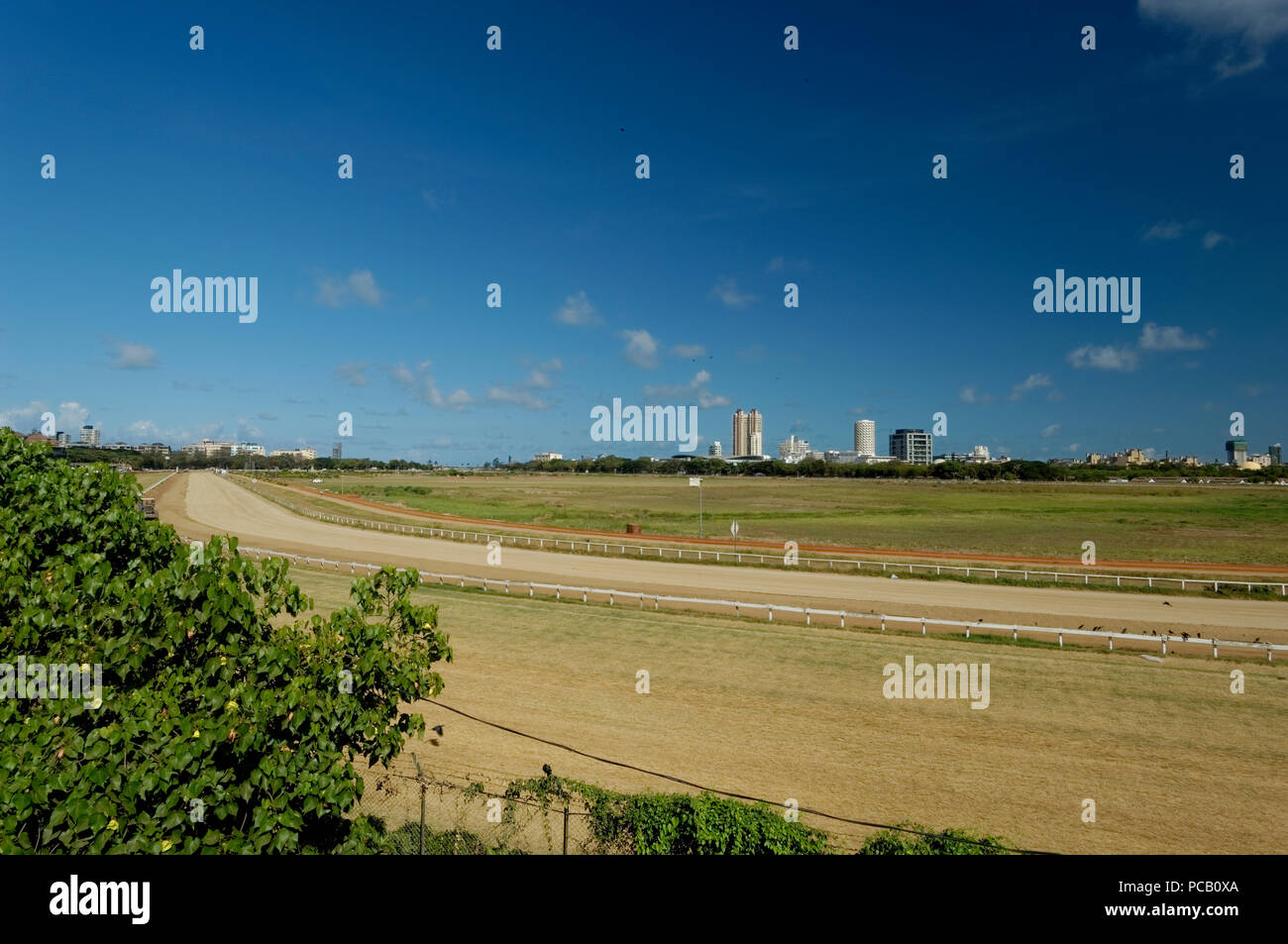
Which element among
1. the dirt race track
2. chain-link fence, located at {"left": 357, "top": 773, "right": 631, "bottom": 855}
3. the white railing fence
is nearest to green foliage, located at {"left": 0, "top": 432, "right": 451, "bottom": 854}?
chain-link fence, located at {"left": 357, "top": 773, "right": 631, "bottom": 855}

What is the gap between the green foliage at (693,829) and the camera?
8.41 metres

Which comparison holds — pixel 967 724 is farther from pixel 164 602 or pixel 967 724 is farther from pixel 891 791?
pixel 164 602

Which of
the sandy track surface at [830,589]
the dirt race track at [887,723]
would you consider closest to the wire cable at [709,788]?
the dirt race track at [887,723]

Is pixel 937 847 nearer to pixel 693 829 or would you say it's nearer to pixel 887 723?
pixel 693 829

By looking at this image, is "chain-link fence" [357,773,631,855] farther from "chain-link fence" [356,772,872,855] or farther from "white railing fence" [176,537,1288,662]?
"white railing fence" [176,537,1288,662]

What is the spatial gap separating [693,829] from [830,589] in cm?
2569

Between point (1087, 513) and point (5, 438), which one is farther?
point (1087, 513)

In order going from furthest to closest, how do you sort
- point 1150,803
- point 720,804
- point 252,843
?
point 1150,803
point 720,804
point 252,843

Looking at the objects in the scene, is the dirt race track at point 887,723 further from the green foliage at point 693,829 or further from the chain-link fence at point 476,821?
the green foliage at point 693,829

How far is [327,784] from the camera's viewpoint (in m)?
5.70
